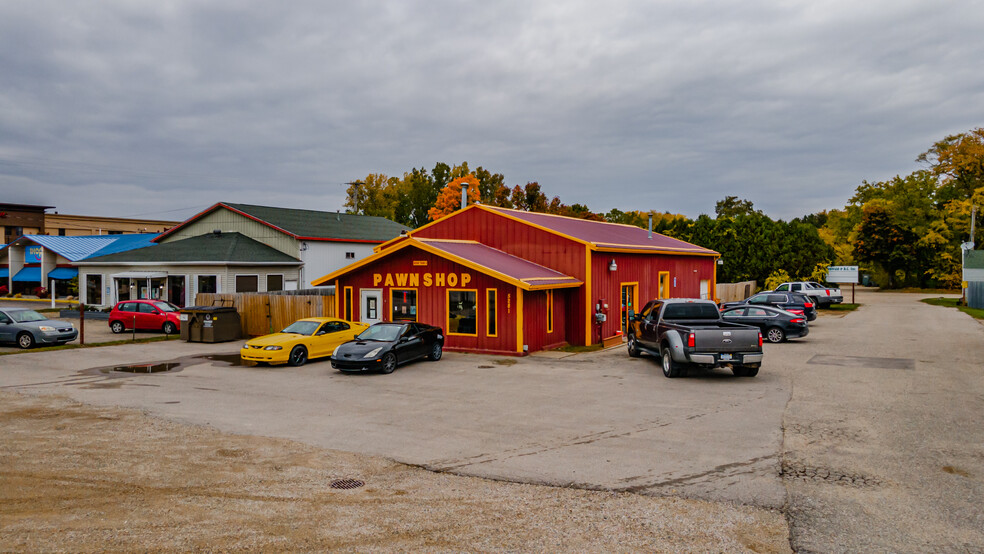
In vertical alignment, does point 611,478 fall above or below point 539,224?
below

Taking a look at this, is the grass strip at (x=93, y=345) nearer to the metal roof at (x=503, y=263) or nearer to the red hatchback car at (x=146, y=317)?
the red hatchback car at (x=146, y=317)

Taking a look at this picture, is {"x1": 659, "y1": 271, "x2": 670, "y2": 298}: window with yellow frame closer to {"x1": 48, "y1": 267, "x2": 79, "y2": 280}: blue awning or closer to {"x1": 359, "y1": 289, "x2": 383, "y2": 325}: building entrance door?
{"x1": 359, "y1": 289, "x2": 383, "y2": 325}: building entrance door

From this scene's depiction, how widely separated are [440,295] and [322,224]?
2495 cm

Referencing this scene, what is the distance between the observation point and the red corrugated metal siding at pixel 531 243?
23.9 metres

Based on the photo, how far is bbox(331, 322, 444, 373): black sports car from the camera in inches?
680

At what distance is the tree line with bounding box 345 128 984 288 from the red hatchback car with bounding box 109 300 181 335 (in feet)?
117

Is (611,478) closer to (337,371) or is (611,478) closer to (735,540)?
(735,540)

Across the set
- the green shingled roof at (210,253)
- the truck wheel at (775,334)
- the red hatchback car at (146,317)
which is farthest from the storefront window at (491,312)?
the green shingled roof at (210,253)

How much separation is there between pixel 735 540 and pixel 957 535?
2.24 metres

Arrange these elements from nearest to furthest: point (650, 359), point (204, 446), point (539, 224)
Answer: point (204, 446) < point (650, 359) < point (539, 224)

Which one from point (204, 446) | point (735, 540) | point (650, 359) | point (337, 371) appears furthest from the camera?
point (650, 359)

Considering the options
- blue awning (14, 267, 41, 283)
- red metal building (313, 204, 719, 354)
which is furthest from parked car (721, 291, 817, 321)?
blue awning (14, 267, 41, 283)

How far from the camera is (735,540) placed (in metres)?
6.38

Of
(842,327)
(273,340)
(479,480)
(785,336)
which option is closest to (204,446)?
(479,480)
